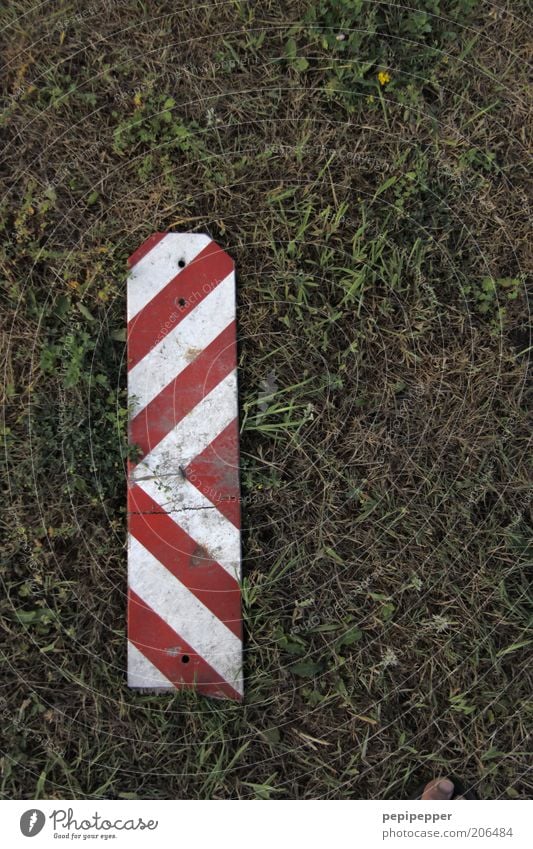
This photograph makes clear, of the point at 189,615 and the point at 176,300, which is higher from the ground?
the point at 176,300

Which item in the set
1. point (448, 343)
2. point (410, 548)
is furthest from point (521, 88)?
point (410, 548)

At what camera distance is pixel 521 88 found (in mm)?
2979

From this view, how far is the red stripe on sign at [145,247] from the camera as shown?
2.80 m

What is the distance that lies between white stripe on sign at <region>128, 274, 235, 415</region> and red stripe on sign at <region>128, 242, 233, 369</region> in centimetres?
2

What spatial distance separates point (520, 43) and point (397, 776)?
3403 mm

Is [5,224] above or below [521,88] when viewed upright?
above

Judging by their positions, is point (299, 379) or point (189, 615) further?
point (299, 379)

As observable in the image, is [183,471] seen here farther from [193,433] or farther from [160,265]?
[160,265]

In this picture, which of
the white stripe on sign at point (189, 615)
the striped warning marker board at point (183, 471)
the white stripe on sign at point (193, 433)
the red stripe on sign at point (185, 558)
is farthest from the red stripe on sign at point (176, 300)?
the white stripe on sign at point (189, 615)

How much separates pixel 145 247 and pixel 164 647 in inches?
68.9

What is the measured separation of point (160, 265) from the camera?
280 cm

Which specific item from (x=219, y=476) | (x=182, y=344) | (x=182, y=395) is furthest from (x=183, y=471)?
(x=182, y=344)

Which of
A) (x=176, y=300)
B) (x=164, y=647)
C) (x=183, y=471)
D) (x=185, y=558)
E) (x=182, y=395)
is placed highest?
(x=176, y=300)

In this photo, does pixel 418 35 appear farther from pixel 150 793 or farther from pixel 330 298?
pixel 150 793
